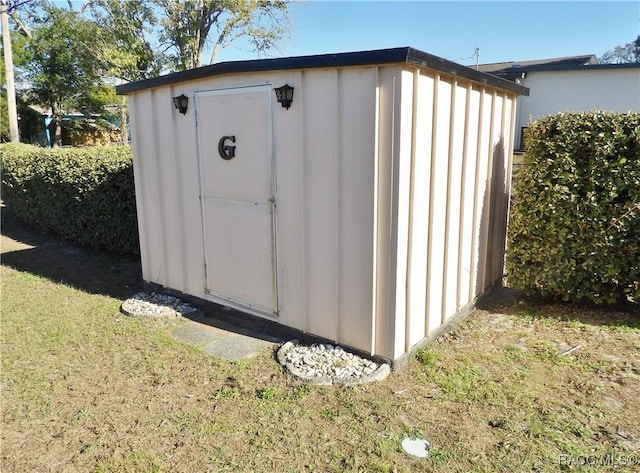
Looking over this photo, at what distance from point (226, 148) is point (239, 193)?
422 mm

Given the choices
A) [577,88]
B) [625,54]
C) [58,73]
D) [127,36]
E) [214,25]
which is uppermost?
[625,54]

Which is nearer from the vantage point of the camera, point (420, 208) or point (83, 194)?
point (420, 208)

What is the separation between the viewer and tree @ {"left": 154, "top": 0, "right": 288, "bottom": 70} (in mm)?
19109

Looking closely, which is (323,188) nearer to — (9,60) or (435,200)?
(435,200)

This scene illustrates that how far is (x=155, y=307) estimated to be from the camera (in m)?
4.80

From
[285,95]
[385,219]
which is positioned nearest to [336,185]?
[385,219]

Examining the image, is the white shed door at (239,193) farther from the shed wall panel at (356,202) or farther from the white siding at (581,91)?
the white siding at (581,91)

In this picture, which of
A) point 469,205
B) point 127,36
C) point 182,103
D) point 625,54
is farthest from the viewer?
point 625,54

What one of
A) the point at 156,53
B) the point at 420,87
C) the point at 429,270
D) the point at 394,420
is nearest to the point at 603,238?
the point at 429,270

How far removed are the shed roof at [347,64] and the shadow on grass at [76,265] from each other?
8.81 feet

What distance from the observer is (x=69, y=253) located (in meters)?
7.38

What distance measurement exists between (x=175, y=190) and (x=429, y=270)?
8.91 ft

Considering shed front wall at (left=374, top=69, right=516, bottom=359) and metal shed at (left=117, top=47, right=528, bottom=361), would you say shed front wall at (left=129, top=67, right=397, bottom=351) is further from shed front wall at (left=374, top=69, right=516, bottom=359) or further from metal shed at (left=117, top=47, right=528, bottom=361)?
shed front wall at (left=374, top=69, right=516, bottom=359)

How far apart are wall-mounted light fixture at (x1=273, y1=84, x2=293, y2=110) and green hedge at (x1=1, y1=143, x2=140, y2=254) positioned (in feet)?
12.7
